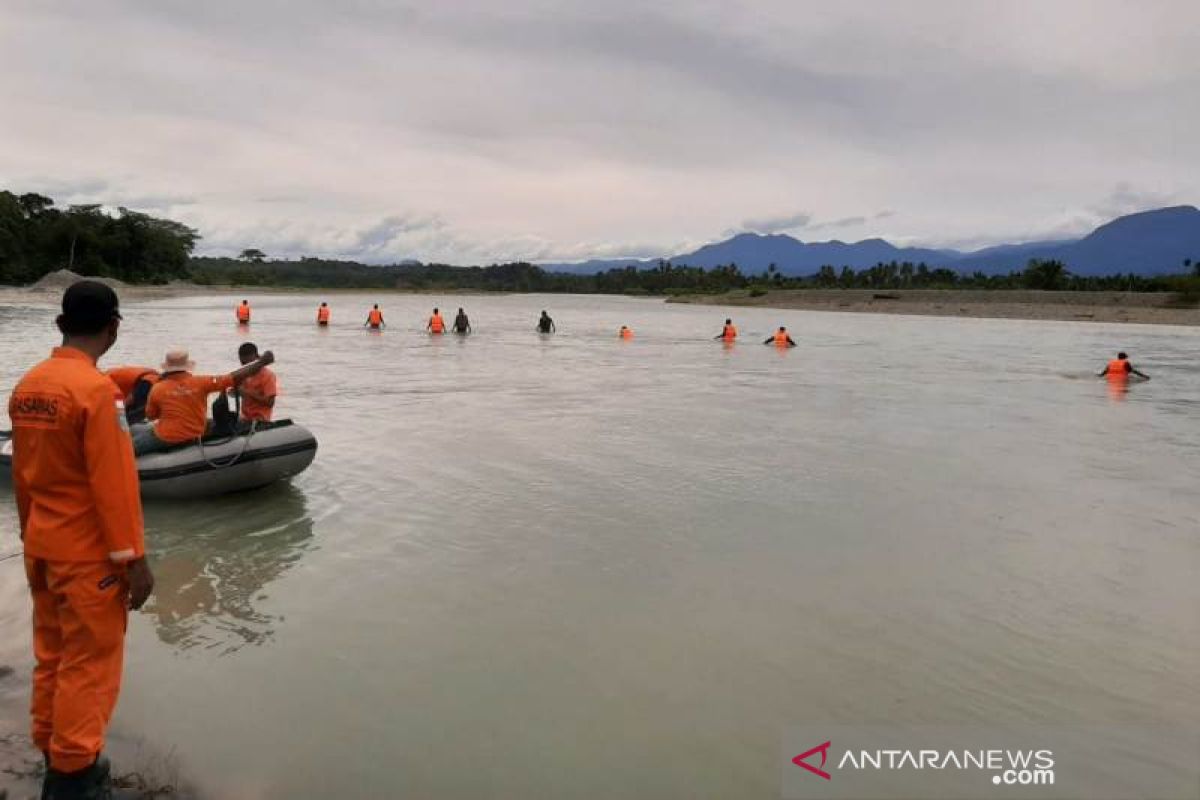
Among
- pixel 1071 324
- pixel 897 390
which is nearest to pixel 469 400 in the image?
pixel 897 390

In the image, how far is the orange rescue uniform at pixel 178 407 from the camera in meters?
8.05

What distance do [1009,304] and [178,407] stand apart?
71416 mm

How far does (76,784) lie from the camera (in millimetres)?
3252

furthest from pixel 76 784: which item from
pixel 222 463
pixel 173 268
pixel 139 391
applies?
pixel 173 268

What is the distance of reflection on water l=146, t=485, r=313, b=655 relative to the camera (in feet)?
18.8

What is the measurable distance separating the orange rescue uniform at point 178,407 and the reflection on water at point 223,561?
0.72 m

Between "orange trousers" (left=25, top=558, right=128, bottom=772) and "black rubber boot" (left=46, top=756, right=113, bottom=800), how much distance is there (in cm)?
4

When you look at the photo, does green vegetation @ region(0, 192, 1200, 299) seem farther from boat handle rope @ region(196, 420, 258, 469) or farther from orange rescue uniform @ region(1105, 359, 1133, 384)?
boat handle rope @ region(196, 420, 258, 469)

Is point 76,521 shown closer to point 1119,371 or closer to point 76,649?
point 76,649

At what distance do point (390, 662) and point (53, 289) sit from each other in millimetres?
69651

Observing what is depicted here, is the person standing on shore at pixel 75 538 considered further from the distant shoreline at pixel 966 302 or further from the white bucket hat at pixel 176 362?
the distant shoreline at pixel 966 302

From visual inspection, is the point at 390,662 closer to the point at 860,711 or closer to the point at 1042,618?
the point at 860,711

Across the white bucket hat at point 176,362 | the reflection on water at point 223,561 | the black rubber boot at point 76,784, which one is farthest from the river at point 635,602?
the white bucket hat at point 176,362

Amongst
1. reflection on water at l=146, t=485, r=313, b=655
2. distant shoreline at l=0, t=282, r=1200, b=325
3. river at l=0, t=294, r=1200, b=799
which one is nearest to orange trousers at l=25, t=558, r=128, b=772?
river at l=0, t=294, r=1200, b=799
